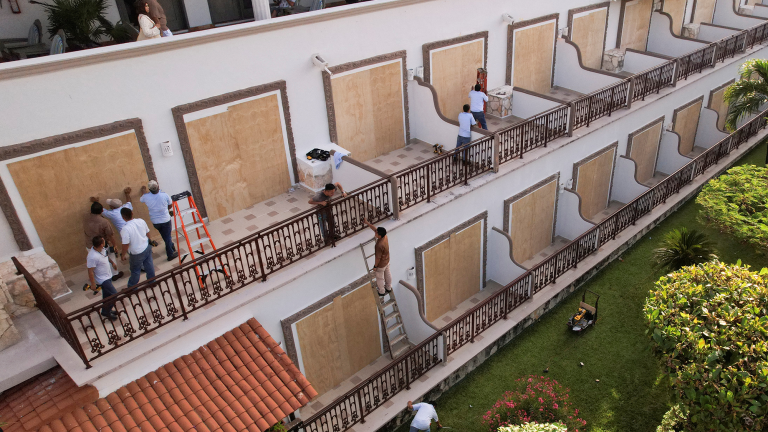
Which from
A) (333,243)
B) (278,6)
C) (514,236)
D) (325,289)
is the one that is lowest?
(514,236)

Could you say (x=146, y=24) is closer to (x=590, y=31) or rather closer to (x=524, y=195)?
(x=524, y=195)

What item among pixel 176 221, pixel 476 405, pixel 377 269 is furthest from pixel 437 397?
pixel 176 221

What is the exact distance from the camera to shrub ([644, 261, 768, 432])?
7.68 metres

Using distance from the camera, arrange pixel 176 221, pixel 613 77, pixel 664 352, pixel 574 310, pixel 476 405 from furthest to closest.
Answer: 1. pixel 613 77
2. pixel 574 310
3. pixel 476 405
4. pixel 176 221
5. pixel 664 352

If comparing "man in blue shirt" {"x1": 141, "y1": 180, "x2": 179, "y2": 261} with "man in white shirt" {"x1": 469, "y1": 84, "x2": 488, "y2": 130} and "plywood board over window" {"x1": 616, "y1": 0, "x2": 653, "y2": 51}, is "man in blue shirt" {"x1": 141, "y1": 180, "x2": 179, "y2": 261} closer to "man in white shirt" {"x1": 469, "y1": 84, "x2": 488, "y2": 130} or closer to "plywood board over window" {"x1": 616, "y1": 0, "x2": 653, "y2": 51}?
"man in white shirt" {"x1": 469, "y1": 84, "x2": 488, "y2": 130}

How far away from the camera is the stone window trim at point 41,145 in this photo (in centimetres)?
894

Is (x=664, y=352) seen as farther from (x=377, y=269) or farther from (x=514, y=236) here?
(x=514, y=236)

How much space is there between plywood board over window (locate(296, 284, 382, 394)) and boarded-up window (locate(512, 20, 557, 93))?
9.11 meters

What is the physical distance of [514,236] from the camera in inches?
595

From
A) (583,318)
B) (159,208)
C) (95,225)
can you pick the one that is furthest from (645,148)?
(95,225)

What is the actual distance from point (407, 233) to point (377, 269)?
130 centimetres

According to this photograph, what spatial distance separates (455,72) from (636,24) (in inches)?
390

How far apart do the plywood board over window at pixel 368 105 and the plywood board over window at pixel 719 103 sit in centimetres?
1345

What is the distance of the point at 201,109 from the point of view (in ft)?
35.0
